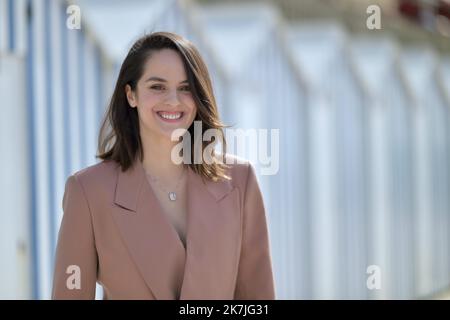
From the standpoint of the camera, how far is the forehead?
2260mm

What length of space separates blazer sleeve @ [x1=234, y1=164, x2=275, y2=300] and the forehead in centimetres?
37

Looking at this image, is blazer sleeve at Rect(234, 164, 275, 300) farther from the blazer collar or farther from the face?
the face

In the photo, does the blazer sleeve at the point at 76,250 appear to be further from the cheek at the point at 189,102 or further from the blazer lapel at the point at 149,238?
the cheek at the point at 189,102

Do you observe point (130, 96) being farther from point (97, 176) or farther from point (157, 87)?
point (97, 176)

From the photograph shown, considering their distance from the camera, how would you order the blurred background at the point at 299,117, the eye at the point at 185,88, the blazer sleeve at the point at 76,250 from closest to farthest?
the blazer sleeve at the point at 76,250
the eye at the point at 185,88
the blurred background at the point at 299,117

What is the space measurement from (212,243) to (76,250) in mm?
362

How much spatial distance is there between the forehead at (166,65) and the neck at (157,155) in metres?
0.18

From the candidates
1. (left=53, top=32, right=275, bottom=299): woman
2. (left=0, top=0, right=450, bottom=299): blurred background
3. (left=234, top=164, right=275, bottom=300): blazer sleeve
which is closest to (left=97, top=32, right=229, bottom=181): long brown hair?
(left=53, top=32, right=275, bottom=299): woman

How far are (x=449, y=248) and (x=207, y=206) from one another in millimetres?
8898

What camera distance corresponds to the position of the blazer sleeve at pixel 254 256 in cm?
230

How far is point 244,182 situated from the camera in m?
2.34

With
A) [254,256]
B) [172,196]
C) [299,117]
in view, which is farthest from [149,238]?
[299,117]

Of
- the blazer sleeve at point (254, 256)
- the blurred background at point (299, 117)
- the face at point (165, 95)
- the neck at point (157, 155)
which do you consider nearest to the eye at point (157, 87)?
the face at point (165, 95)
